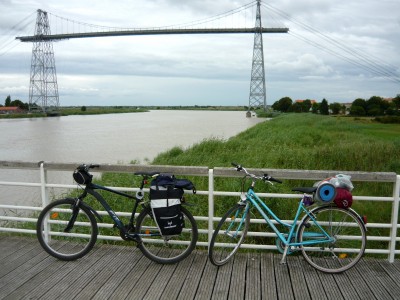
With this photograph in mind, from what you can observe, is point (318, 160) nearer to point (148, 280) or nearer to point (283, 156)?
point (283, 156)

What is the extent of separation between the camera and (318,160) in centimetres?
1247

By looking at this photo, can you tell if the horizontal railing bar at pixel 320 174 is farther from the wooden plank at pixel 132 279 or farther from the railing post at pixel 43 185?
the railing post at pixel 43 185

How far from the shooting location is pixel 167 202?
9.79 feet

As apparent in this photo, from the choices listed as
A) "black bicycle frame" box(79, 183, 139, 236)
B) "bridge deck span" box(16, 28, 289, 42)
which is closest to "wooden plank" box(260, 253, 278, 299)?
"black bicycle frame" box(79, 183, 139, 236)

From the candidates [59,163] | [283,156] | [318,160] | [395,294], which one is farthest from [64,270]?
[318,160]

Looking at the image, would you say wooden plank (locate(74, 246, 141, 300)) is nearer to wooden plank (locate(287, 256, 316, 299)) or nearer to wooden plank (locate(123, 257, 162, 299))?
wooden plank (locate(123, 257, 162, 299))

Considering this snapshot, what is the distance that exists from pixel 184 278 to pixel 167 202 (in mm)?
604

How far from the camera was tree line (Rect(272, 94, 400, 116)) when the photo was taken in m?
55.5

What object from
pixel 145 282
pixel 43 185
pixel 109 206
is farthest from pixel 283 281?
pixel 43 185

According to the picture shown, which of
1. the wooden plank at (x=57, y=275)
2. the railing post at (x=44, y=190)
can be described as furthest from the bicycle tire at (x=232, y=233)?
the railing post at (x=44, y=190)

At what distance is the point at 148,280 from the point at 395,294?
5.94ft

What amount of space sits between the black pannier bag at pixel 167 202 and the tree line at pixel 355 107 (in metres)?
54.2

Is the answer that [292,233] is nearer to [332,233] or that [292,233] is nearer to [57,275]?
[332,233]

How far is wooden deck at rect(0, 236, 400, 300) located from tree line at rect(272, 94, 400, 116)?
53.8m
